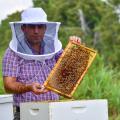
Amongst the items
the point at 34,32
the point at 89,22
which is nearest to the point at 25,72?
the point at 34,32

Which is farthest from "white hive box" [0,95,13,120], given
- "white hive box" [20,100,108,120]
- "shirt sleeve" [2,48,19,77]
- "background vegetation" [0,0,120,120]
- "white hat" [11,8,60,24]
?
"background vegetation" [0,0,120,120]

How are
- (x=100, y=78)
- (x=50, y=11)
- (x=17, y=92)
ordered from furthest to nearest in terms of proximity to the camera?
1. (x=50, y=11)
2. (x=100, y=78)
3. (x=17, y=92)

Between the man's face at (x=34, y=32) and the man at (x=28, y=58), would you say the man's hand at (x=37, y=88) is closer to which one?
the man at (x=28, y=58)

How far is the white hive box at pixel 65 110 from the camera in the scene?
19.3ft

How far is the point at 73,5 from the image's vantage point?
60812 mm

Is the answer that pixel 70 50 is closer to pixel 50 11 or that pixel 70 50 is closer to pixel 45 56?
pixel 45 56

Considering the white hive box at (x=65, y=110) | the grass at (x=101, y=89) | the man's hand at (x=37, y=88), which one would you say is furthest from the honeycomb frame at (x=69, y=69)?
the grass at (x=101, y=89)

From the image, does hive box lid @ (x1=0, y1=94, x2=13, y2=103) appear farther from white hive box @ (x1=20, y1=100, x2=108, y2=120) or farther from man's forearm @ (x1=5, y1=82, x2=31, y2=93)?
man's forearm @ (x1=5, y1=82, x2=31, y2=93)

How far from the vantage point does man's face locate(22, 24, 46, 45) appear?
674 centimetres

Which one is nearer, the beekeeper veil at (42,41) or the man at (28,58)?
the man at (28,58)

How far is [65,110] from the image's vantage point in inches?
235

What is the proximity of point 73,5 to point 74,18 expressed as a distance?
1.21 metres

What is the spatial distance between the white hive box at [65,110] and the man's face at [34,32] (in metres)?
0.85

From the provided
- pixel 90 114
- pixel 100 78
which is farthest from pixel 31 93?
pixel 100 78
